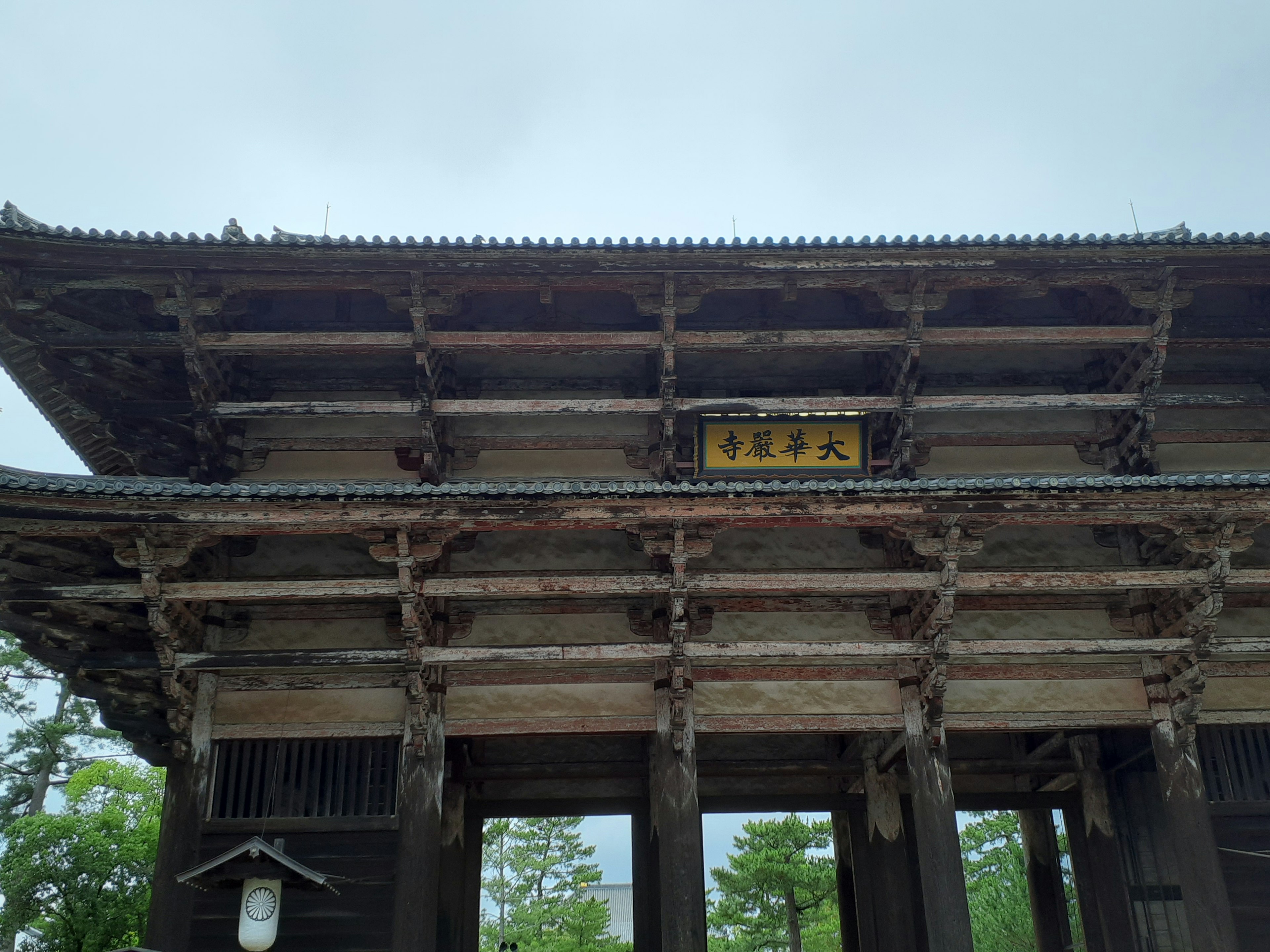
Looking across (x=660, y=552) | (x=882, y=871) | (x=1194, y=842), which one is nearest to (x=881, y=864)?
(x=882, y=871)

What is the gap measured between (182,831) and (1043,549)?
10065 mm

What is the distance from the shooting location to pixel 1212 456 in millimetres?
12633

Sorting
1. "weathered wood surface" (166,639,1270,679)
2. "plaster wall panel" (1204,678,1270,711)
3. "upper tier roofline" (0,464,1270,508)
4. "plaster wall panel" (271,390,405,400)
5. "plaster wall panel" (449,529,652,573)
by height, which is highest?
"plaster wall panel" (271,390,405,400)

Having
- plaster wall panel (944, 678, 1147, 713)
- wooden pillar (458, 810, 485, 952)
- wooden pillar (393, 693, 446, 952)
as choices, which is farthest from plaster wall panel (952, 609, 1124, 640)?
wooden pillar (458, 810, 485, 952)

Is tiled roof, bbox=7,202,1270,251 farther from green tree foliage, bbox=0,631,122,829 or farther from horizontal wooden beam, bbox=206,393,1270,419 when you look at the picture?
green tree foliage, bbox=0,631,122,829

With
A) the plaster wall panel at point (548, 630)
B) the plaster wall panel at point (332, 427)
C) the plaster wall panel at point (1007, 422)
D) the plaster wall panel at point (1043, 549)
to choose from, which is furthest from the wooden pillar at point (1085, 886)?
the plaster wall panel at point (332, 427)

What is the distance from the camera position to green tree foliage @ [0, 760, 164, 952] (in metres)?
15.5

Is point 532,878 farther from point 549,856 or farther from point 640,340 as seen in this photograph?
Result: point 640,340

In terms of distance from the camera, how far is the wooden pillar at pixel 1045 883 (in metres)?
→ 14.6

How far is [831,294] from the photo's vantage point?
43.2 ft

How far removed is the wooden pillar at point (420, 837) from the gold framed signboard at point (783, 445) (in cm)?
438

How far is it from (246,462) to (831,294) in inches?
305

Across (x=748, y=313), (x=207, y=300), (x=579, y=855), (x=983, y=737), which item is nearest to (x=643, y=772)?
(x=983, y=737)

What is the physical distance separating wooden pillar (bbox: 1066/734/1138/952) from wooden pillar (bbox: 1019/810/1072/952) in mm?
1103
